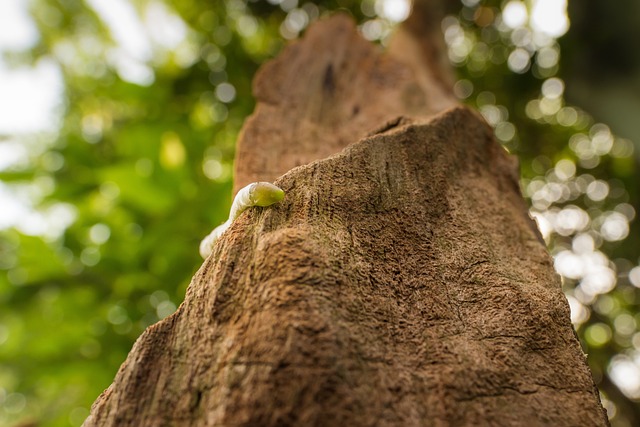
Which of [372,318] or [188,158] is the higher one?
[188,158]

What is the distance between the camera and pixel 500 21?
4.30 meters

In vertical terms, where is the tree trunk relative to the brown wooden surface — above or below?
below

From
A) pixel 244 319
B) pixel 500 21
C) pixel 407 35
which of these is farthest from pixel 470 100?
pixel 244 319

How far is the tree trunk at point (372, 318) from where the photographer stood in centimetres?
78

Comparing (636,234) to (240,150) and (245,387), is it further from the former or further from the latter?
(245,387)

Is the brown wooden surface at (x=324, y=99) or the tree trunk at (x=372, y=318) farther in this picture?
the brown wooden surface at (x=324, y=99)

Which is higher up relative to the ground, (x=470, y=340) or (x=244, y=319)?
(x=244, y=319)

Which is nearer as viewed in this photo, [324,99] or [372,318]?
[372,318]

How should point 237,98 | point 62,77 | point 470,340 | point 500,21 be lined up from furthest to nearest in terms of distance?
point 62,77
point 500,21
point 237,98
point 470,340

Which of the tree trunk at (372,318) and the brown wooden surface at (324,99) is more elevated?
the brown wooden surface at (324,99)

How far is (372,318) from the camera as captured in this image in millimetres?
922

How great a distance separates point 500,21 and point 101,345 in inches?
168

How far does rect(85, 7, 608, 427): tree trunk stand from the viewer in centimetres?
78

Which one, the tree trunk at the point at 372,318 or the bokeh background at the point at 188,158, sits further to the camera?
the bokeh background at the point at 188,158
